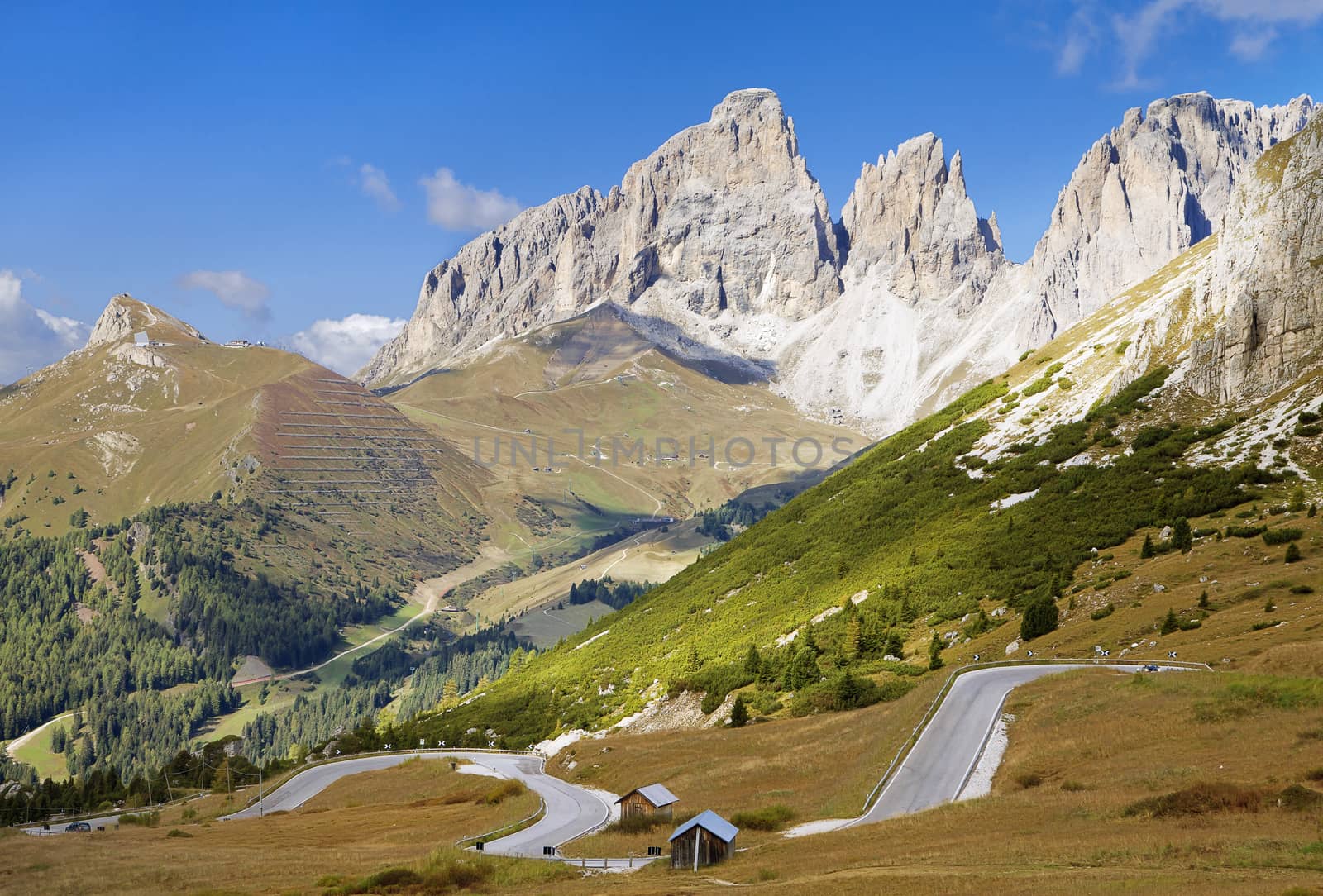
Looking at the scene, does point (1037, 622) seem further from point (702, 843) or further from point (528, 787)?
point (528, 787)

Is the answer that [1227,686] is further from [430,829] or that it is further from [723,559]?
[723,559]

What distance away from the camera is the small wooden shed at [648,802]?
150ft

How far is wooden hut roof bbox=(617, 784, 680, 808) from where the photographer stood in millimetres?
45562

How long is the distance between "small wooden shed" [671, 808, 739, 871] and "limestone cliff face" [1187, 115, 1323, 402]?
5959cm

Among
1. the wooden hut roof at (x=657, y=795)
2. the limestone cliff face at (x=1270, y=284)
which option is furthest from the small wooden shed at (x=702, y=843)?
the limestone cliff face at (x=1270, y=284)

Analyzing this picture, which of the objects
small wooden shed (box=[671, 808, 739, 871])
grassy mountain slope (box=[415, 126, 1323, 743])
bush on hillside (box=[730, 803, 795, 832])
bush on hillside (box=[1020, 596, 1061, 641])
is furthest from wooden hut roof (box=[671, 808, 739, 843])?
bush on hillside (box=[1020, 596, 1061, 641])

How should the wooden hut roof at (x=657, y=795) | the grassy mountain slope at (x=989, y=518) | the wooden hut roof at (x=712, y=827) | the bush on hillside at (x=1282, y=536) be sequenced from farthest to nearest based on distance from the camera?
1. the grassy mountain slope at (x=989, y=518)
2. the bush on hillside at (x=1282, y=536)
3. the wooden hut roof at (x=657, y=795)
4. the wooden hut roof at (x=712, y=827)

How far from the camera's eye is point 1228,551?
56.2 meters

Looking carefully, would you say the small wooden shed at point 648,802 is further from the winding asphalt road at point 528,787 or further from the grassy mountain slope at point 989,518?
the grassy mountain slope at point 989,518

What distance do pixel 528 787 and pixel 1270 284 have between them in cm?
6898

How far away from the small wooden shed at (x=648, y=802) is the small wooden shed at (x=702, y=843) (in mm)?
8075

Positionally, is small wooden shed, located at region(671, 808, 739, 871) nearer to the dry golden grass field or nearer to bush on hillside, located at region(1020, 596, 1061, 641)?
the dry golden grass field

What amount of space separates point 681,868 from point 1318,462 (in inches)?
2070

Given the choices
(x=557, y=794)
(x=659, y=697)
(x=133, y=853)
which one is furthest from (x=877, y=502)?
(x=133, y=853)
